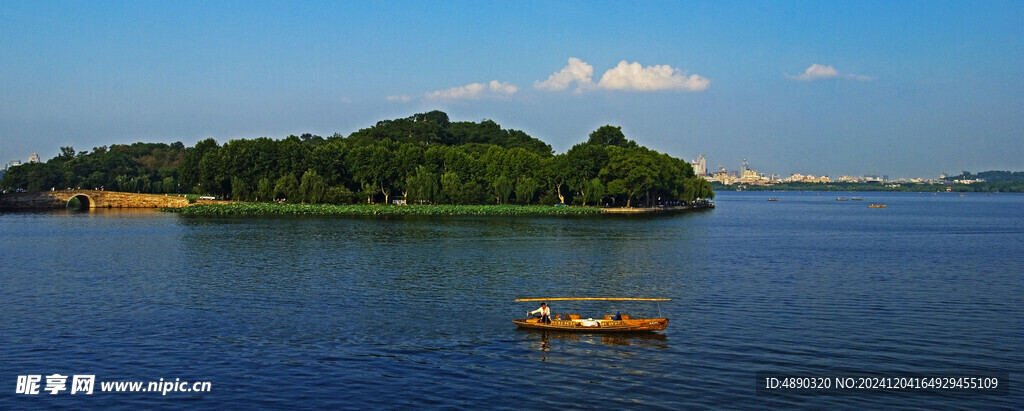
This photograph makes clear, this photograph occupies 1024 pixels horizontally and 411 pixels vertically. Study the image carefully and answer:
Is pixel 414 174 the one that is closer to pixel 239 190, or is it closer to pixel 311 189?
pixel 311 189

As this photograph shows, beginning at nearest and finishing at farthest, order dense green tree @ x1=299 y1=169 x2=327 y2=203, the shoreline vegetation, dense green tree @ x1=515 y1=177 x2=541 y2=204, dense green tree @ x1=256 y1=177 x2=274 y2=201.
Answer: the shoreline vegetation < dense green tree @ x1=299 y1=169 x2=327 y2=203 < dense green tree @ x1=256 y1=177 x2=274 y2=201 < dense green tree @ x1=515 y1=177 x2=541 y2=204

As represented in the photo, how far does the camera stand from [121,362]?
28141 mm

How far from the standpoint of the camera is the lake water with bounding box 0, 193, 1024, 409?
83.3 feet

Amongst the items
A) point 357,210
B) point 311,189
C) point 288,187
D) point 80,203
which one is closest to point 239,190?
point 288,187

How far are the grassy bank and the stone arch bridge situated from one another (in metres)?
18.1

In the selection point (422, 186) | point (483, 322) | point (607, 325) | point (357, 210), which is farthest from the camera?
point (422, 186)

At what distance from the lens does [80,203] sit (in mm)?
158625

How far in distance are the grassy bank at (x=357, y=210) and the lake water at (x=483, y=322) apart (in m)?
53.0

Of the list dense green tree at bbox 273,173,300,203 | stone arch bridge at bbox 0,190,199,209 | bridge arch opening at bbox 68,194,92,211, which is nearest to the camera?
dense green tree at bbox 273,173,300,203

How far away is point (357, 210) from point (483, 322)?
93.2 meters

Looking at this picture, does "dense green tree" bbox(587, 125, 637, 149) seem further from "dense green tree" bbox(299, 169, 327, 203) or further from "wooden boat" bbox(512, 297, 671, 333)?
"wooden boat" bbox(512, 297, 671, 333)

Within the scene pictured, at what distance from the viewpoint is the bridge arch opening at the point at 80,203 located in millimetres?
151250

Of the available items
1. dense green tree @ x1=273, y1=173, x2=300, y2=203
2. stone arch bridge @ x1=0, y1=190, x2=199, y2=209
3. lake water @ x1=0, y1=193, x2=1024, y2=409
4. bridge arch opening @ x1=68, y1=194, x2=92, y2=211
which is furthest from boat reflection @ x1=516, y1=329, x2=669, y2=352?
bridge arch opening @ x1=68, y1=194, x2=92, y2=211

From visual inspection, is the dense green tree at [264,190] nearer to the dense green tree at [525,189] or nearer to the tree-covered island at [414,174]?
the tree-covered island at [414,174]
